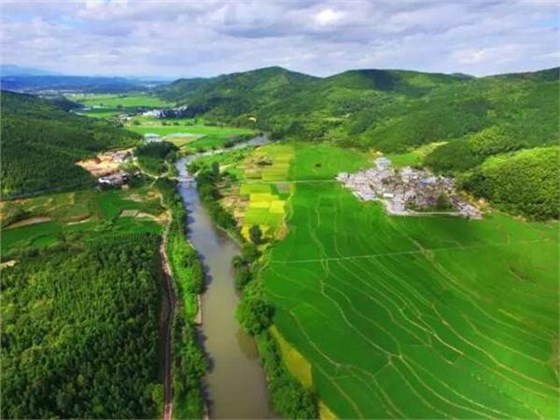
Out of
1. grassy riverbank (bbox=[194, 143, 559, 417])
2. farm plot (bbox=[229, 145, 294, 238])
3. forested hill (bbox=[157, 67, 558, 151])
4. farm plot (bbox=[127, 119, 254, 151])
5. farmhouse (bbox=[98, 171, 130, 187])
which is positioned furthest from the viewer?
farm plot (bbox=[127, 119, 254, 151])

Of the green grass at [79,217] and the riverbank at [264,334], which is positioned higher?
the green grass at [79,217]

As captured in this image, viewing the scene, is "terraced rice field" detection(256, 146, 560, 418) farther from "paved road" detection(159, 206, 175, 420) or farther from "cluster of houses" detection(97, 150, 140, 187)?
"cluster of houses" detection(97, 150, 140, 187)

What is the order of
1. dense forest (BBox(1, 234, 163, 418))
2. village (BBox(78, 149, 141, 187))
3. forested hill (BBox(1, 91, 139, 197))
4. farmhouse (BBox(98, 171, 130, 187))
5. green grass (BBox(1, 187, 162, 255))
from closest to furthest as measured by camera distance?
dense forest (BBox(1, 234, 163, 418)) → green grass (BBox(1, 187, 162, 255)) → forested hill (BBox(1, 91, 139, 197)) → farmhouse (BBox(98, 171, 130, 187)) → village (BBox(78, 149, 141, 187))

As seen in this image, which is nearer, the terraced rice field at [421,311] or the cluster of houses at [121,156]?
the terraced rice field at [421,311]

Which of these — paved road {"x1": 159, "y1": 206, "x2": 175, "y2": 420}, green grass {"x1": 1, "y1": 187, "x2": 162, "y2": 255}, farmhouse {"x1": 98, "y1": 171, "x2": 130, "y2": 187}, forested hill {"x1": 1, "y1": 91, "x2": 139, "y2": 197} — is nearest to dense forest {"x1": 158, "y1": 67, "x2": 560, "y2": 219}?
paved road {"x1": 159, "y1": 206, "x2": 175, "y2": 420}

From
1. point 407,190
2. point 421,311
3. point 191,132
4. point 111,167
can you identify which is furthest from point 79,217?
point 191,132

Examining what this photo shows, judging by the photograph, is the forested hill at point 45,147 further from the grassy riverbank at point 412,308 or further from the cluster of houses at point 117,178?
the grassy riverbank at point 412,308

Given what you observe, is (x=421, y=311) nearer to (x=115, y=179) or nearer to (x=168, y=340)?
(x=168, y=340)

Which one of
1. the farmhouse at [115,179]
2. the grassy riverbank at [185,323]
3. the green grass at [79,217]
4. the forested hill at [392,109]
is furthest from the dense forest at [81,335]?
the forested hill at [392,109]
